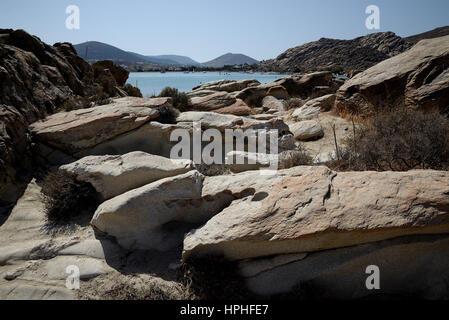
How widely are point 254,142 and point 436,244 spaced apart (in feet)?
11.9

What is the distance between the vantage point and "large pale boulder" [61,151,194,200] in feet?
13.9

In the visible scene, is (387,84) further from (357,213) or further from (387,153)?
(357,213)

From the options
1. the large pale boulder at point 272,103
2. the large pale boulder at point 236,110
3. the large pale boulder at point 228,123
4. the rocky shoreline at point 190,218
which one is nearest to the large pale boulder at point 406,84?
the rocky shoreline at point 190,218

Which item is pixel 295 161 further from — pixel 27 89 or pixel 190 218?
pixel 27 89

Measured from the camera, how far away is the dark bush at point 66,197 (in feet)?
A: 14.1

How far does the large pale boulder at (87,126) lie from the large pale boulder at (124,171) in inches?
39.6

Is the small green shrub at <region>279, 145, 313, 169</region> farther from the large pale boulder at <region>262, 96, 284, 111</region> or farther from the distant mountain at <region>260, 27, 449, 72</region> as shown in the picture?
the distant mountain at <region>260, 27, 449, 72</region>

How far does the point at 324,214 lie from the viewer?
2.97m

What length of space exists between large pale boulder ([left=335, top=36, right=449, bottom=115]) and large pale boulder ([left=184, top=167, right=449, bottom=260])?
3.94 meters

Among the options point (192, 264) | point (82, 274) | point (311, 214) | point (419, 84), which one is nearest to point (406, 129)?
point (419, 84)

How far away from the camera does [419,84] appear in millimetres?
6414

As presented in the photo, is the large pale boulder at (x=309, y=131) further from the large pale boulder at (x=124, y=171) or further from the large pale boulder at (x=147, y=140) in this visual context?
the large pale boulder at (x=124, y=171)

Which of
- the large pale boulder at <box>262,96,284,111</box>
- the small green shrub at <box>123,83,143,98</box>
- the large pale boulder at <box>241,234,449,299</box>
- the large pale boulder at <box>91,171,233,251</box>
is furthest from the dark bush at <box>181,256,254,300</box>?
the small green shrub at <box>123,83,143,98</box>
